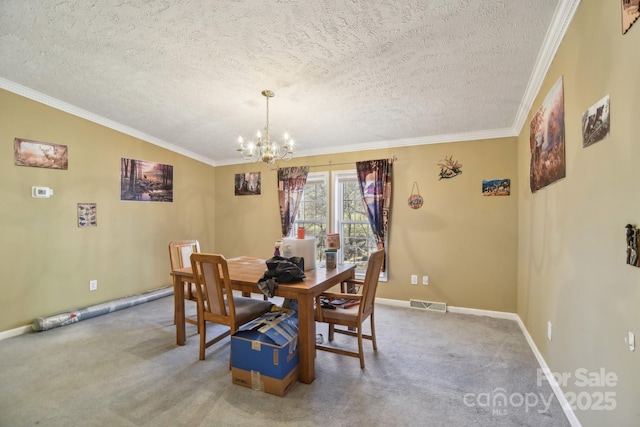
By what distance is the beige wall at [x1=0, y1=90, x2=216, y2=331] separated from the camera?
322 cm

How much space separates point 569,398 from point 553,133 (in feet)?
5.70

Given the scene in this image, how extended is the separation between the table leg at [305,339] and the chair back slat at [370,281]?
46 centimetres

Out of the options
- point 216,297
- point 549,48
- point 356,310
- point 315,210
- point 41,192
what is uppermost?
point 549,48

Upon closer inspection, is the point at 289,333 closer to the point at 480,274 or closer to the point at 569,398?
the point at 569,398

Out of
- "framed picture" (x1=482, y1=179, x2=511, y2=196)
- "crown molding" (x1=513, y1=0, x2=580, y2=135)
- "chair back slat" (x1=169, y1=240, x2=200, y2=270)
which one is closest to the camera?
"crown molding" (x1=513, y1=0, x2=580, y2=135)

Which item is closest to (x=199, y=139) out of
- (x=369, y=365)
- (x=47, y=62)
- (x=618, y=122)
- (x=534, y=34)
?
(x=47, y=62)

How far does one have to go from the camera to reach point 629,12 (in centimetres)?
117

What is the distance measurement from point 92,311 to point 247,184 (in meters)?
2.84

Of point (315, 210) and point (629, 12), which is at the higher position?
point (629, 12)

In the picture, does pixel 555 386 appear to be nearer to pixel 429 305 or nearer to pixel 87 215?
pixel 429 305

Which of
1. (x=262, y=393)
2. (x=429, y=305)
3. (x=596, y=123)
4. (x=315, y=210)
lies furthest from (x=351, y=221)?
(x=596, y=123)

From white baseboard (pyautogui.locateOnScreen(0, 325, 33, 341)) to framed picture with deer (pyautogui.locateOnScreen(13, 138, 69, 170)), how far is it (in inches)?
70.2

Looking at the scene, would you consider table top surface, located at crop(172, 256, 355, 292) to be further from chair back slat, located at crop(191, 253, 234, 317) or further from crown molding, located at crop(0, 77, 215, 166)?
crown molding, located at crop(0, 77, 215, 166)

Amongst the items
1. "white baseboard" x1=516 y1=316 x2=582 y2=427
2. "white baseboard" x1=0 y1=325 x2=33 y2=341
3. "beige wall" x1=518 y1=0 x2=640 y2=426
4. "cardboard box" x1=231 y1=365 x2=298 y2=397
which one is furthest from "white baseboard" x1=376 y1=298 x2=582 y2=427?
"white baseboard" x1=0 y1=325 x2=33 y2=341
